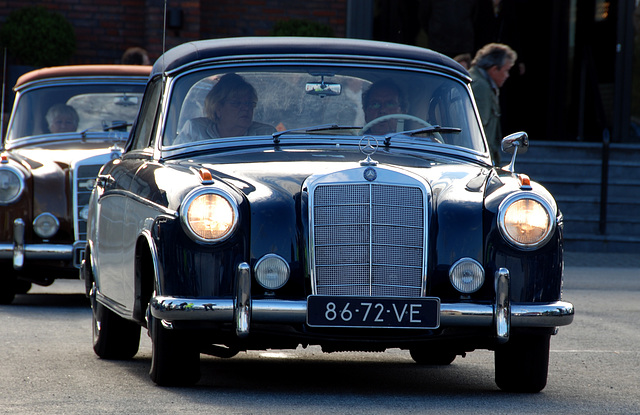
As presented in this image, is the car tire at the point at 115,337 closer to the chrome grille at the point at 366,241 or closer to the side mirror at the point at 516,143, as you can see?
the chrome grille at the point at 366,241

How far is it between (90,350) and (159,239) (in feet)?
6.60

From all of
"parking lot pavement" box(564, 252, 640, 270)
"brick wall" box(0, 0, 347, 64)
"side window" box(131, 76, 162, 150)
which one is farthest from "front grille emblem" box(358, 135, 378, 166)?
"brick wall" box(0, 0, 347, 64)

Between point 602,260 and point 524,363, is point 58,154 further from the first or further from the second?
point 602,260

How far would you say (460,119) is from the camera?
662 cm

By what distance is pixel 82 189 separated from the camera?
9594 mm

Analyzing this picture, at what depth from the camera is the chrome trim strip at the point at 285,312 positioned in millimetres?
5234

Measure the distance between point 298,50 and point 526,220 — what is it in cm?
172

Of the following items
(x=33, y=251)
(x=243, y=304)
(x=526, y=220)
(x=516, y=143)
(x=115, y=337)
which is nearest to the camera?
(x=243, y=304)

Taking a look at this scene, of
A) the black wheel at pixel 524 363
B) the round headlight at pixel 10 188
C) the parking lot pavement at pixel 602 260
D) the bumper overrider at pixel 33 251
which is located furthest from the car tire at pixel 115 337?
the parking lot pavement at pixel 602 260

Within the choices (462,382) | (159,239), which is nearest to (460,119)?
(462,382)

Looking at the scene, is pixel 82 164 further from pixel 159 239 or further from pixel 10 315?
pixel 159 239

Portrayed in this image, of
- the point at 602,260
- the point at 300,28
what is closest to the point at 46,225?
the point at 602,260

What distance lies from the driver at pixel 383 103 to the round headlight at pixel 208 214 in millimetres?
1300

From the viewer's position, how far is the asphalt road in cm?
527
